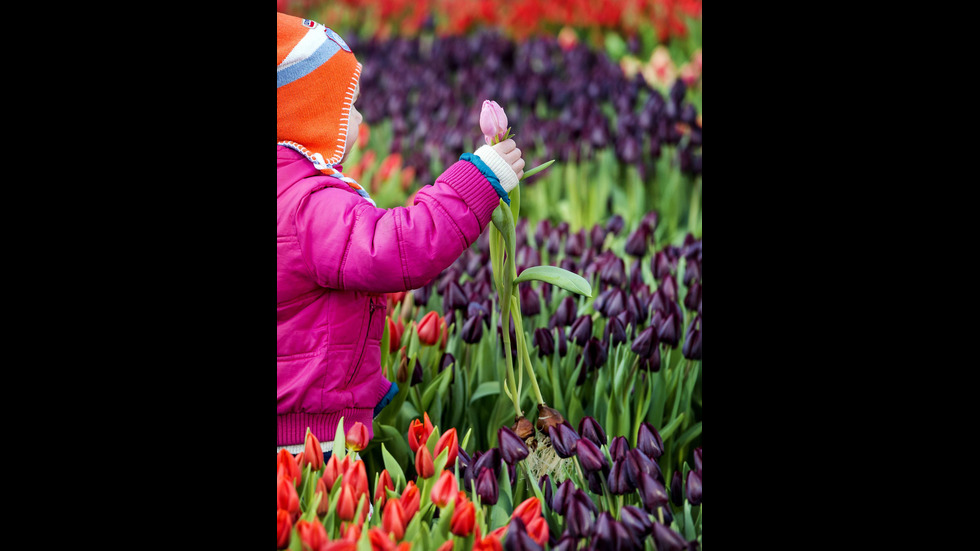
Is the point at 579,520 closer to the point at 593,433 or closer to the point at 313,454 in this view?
the point at 593,433

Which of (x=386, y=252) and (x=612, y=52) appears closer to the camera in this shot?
(x=386, y=252)

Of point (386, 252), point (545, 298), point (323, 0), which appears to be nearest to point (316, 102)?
point (386, 252)

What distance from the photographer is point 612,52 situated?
141 inches

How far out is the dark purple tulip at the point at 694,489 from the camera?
1515 millimetres

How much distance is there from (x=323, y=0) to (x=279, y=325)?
2.30 metres

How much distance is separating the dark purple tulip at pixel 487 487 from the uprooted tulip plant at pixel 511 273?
0.82ft

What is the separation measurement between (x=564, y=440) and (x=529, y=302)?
61 centimetres

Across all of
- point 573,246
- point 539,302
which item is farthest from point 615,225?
point 539,302

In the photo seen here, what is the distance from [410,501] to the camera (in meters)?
1.41

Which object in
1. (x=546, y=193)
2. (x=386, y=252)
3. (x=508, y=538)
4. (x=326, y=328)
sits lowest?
(x=508, y=538)

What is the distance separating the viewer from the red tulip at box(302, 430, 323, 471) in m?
1.50

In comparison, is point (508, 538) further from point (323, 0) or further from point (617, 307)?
point (323, 0)

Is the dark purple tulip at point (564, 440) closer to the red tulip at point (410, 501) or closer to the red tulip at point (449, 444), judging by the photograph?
the red tulip at point (449, 444)

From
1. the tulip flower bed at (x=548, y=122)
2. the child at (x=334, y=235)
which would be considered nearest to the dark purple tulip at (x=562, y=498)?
the child at (x=334, y=235)
